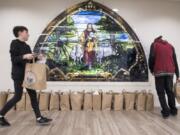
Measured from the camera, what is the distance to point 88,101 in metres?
5.92

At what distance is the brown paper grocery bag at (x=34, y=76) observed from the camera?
4210 millimetres

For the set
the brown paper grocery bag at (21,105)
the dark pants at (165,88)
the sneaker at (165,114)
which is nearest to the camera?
the sneaker at (165,114)

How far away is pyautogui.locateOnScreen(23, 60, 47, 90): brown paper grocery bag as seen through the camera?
4.21 metres

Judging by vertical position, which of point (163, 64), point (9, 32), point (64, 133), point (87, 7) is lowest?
point (64, 133)

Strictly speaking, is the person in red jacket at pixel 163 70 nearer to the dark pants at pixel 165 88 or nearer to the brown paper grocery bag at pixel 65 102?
the dark pants at pixel 165 88

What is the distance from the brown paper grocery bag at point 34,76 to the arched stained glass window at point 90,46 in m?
1.96

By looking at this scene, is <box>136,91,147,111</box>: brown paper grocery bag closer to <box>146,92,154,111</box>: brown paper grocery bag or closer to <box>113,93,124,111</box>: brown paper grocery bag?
<box>146,92,154,111</box>: brown paper grocery bag

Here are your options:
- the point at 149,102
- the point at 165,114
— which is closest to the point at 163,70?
the point at 165,114

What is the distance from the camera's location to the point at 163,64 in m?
5.27

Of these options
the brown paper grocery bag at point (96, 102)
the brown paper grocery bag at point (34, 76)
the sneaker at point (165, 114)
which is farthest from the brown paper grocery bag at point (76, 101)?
the brown paper grocery bag at point (34, 76)

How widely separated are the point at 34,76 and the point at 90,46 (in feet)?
7.36

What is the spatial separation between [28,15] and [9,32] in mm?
508

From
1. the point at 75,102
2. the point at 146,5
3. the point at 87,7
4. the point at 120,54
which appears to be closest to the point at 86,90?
the point at 75,102

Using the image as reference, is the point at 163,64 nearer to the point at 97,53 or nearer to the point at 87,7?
the point at 97,53
